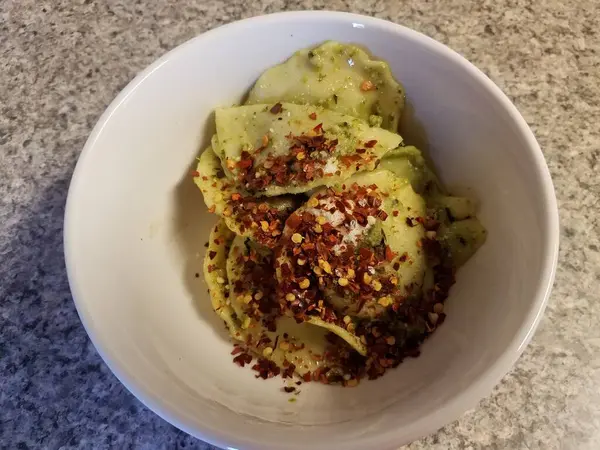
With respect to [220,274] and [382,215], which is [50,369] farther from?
[382,215]

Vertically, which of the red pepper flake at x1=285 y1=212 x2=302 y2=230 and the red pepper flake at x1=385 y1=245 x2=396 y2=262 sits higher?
the red pepper flake at x1=285 y1=212 x2=302 y2=230

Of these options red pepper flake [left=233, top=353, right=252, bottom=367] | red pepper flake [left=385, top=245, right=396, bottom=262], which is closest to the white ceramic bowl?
red pepper flake [left=233, top=353, right=252, bottom=367]

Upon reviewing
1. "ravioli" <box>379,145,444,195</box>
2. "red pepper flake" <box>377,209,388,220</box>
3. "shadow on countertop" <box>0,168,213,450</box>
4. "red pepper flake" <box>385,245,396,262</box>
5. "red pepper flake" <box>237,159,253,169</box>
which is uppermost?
"ravioli" <box>379,145,444,195</box>

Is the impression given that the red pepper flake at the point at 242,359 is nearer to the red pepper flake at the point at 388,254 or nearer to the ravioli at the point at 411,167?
the red pepper flake at the point at 388,254

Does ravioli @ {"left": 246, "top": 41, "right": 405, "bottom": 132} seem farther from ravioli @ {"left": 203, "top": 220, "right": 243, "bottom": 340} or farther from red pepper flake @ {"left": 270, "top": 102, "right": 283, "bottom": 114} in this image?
ravioli @ {"left": 203, "top": 220, "right": 243, "bottom": 340}

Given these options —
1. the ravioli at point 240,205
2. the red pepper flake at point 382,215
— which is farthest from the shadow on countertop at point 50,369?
the red pepper flake at point 382,215

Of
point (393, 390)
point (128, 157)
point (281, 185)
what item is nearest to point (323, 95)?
point (281, 185)

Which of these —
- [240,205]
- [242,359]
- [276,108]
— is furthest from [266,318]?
[276,108]

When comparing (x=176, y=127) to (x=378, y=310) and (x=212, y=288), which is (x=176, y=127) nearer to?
(x=212, y=288)

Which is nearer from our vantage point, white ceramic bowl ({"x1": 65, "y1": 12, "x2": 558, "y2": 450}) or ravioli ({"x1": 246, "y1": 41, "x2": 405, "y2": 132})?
white ceramic bowl ({"x1": 65, "y1": 12, "x2": 558, "y2": 450})
